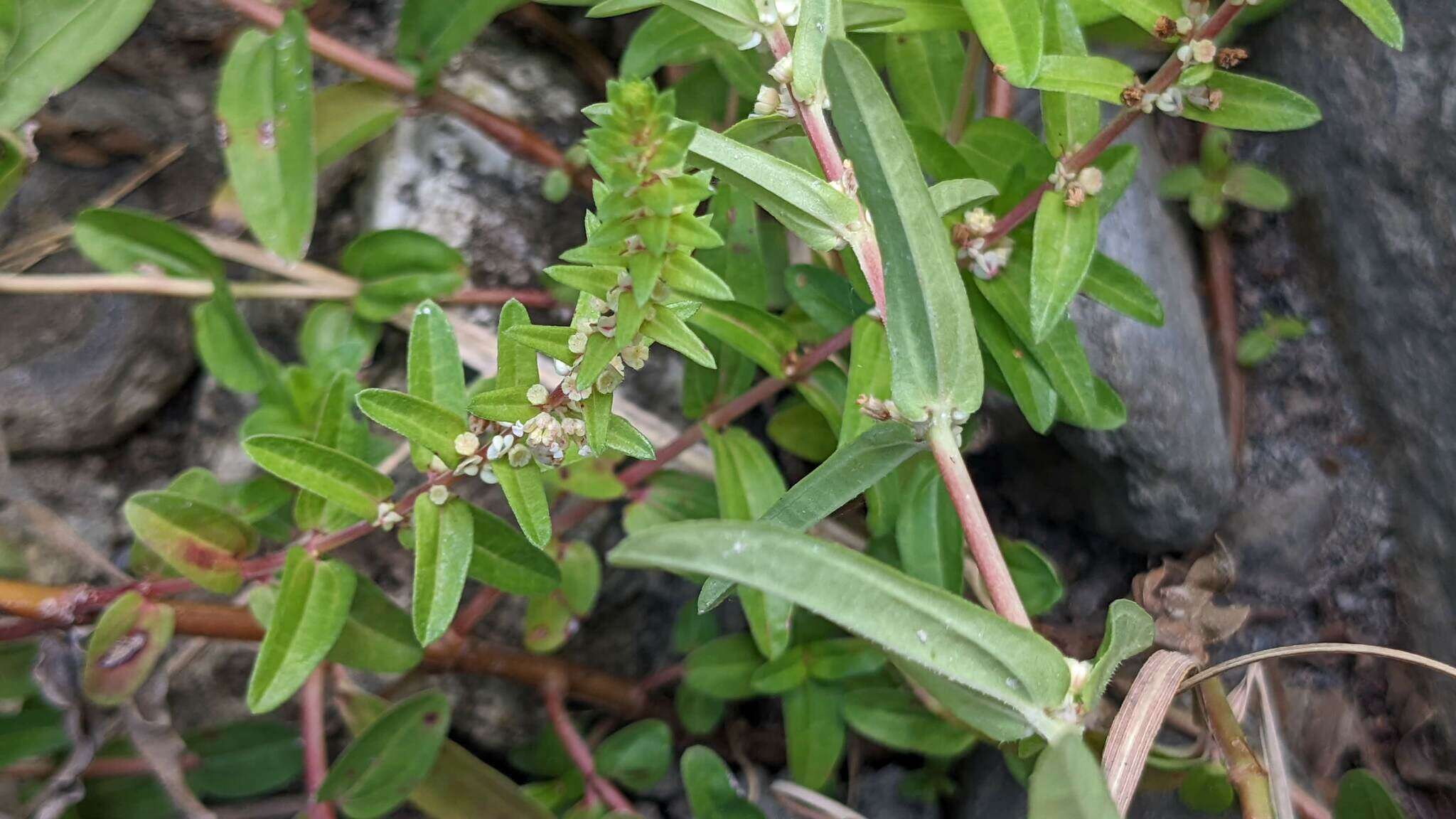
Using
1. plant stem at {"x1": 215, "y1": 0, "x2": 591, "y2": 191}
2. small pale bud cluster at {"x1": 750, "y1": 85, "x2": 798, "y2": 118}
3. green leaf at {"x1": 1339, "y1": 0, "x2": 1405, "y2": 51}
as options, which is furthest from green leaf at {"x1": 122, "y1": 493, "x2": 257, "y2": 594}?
green leaf at {"x1": 1339, "y1": 0, "x2": 1405, "y2": 51}

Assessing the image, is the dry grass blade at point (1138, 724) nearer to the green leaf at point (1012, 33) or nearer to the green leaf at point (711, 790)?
the green leaf at point (1012, 33)

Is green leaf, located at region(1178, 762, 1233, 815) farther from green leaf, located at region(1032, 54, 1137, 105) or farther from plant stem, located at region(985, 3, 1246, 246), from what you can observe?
green leaf, located at region(1032, 54, 1137, 105)

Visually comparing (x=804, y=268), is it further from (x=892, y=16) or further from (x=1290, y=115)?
(x=1290, y=115)

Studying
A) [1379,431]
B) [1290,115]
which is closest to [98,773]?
[1290,115]

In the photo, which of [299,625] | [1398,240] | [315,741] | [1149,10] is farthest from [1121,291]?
[315,741]

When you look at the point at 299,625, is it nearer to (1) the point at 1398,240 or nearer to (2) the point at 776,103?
(2) the point at 776,103

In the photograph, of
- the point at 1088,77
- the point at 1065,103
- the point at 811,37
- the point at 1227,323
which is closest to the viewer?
the point at 811,37
